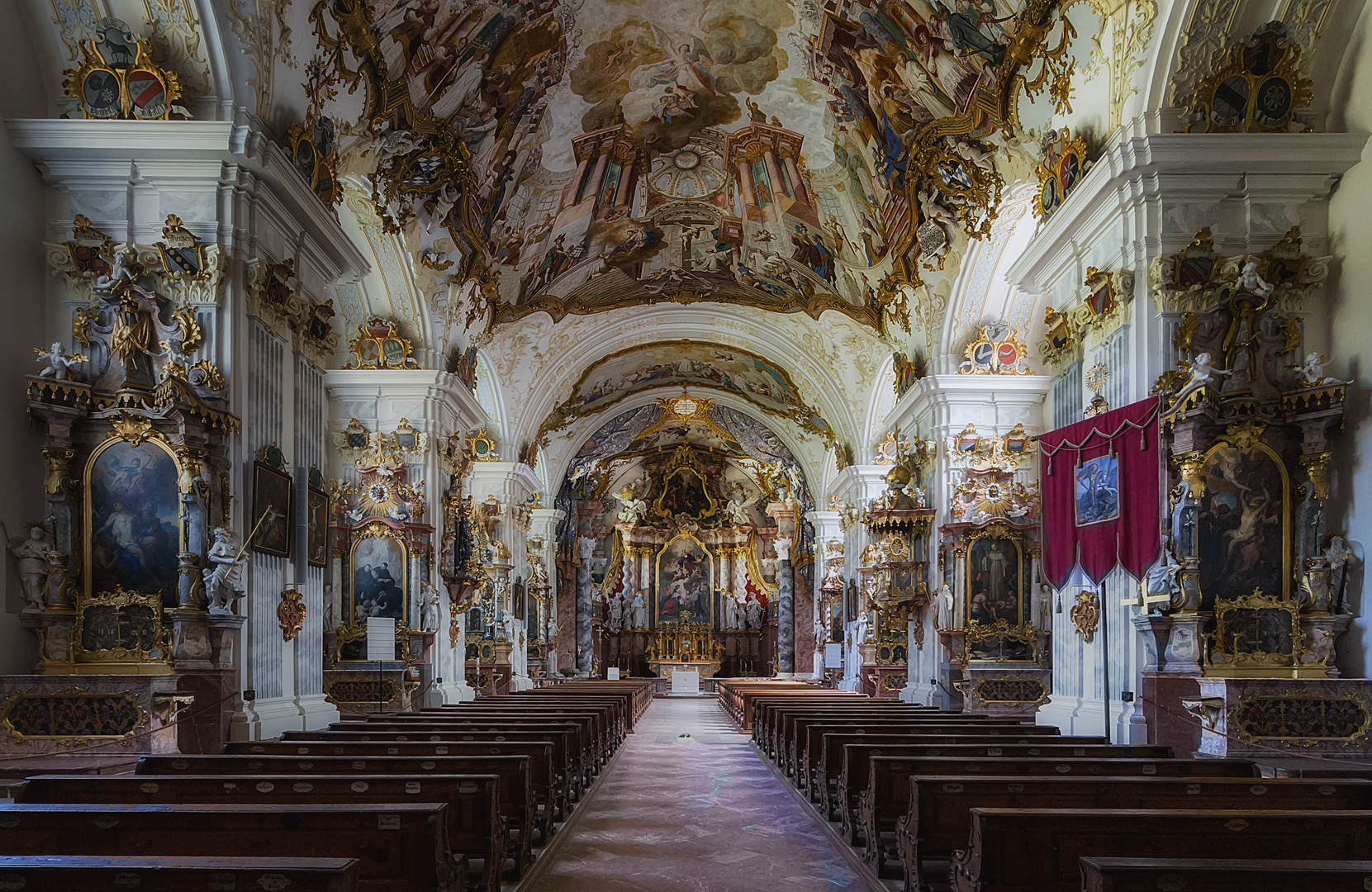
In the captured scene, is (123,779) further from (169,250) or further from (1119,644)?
(1119,644)

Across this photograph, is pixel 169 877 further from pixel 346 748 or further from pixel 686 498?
pixel 686 498

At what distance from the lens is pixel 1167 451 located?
9.02 m

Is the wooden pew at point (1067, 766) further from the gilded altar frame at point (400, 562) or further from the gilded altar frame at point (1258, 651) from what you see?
the gilded altar frame at point (400, 562)

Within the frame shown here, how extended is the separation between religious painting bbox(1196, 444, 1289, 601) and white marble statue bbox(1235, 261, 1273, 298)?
1.22 m

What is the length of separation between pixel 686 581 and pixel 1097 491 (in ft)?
99.8

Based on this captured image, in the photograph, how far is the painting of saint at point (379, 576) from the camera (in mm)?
14898

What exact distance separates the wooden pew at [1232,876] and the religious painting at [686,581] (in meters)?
35.8

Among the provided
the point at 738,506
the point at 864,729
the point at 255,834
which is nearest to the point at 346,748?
the point at 255,834

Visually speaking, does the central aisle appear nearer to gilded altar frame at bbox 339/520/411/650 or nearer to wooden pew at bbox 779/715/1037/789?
wooden pew at bbox 779/715/1037/789

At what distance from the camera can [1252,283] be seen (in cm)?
878

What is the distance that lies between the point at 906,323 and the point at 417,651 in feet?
30.2

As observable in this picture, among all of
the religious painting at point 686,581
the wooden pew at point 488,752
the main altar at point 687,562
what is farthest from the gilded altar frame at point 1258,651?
the religious painting at point 686,581

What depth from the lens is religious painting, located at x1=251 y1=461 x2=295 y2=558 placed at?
9281 mm

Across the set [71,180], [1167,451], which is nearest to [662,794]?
[1167,451]
